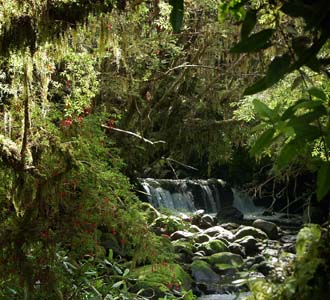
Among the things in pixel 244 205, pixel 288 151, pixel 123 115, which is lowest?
pixel 244 205

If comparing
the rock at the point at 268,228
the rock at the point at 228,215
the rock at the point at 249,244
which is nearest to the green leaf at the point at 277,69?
the rock at the point at 249,244

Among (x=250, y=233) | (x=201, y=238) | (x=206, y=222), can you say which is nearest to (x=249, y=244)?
(x=250, y=233)

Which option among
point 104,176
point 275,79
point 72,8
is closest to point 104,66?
point 104,176

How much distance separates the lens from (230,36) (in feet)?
23.1

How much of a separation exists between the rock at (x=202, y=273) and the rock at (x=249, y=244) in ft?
5.40

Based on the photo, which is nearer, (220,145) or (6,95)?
(6,95)

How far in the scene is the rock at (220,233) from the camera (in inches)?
387

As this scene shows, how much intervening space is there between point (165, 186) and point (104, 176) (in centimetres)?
896

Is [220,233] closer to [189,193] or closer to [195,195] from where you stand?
[189,193]

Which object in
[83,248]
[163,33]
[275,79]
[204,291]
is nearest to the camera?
[275,79]

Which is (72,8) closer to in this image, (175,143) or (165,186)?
(175,143)

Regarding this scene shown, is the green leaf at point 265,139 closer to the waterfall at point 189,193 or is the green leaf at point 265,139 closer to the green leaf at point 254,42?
the green leaf at point 254,42

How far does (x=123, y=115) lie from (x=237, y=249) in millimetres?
3510

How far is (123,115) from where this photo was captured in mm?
7621
